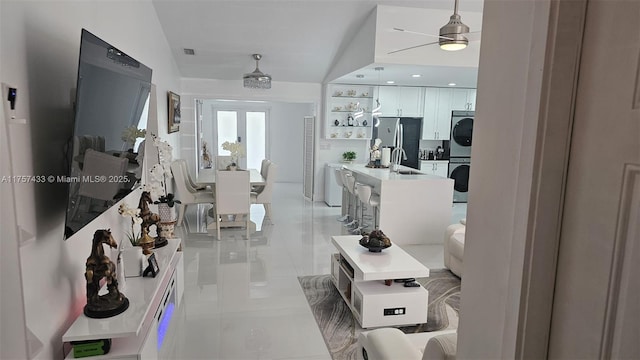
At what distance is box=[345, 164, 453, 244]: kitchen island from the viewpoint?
513 cm

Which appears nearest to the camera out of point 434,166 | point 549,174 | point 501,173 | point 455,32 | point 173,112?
point 549,174

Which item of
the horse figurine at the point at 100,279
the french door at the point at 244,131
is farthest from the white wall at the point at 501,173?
the french door at the point at 244,131

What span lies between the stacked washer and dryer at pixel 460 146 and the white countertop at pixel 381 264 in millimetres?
4991

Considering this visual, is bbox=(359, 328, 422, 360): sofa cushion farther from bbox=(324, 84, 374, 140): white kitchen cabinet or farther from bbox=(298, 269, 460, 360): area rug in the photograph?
bbox=(324, 84, 374, 140): white kitchen cabinet

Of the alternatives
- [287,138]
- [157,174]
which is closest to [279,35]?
[157,174]

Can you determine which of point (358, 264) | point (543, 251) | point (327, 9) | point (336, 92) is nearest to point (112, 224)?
point (358, 264)

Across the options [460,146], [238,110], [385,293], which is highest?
[238,110]

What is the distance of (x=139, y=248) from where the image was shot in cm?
265

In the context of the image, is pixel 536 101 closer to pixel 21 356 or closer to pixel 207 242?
pixel 21 356

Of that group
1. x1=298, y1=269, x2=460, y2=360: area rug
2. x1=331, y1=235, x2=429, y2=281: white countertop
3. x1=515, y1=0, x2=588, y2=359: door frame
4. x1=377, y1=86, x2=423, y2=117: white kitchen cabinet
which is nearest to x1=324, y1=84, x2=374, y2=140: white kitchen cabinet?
x1=377, y1=86, x2=423, y2=117: white kitchen cabinet

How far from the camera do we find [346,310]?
131 inches

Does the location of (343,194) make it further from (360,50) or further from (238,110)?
A: (238,110)

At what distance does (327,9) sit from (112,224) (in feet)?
11.6

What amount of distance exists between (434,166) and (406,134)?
892 mm
